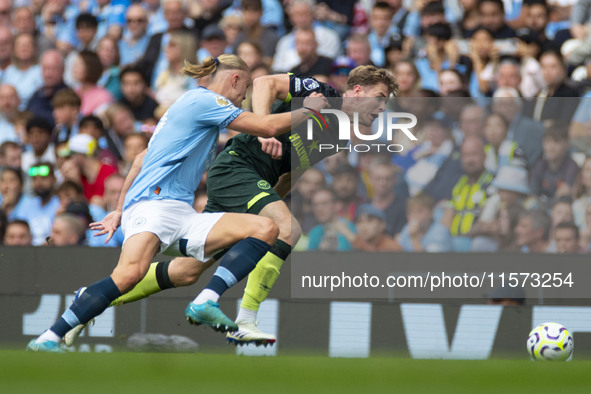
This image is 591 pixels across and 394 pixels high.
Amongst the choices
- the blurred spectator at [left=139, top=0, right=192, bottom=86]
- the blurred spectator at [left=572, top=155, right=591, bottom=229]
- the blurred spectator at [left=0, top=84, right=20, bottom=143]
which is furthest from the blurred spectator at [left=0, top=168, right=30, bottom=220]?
the blurred spectator at [left=572, top=155, right=591, bottom=229]

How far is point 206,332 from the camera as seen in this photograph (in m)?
8.62

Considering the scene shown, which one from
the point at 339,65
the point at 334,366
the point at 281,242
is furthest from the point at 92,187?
the point at 334,366

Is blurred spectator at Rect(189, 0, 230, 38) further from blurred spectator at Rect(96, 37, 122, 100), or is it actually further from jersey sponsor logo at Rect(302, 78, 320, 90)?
jersey sponsor logo at Rect(302, 78, 320, 90)

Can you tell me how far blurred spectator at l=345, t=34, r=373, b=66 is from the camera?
10.5m

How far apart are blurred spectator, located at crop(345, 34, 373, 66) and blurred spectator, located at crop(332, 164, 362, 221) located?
4.96 feet

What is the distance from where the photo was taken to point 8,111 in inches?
464

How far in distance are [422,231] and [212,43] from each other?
372 centimetres

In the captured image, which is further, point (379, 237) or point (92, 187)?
point (92, 187)

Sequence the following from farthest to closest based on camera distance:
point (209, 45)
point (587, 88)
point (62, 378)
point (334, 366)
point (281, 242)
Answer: point (209, 45)
point (587, 88)
point (281, 242)
point (334, 366)
point (62, 378)

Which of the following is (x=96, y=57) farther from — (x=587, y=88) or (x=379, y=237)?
(x=587, y=88)

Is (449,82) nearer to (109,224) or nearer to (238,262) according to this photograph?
(238,262)

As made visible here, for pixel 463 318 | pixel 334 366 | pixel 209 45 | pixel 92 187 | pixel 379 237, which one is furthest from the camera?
pixel 209 45

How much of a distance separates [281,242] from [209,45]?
192 inches

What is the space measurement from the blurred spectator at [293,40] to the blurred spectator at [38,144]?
2.75 m
